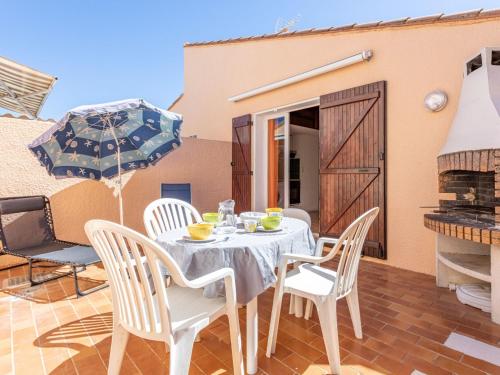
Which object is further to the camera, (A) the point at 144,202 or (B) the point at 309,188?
(B) the point at 309,188

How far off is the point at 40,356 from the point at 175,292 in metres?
1.03

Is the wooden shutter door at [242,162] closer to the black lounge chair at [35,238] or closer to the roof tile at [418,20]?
the roof tile at [418,20]

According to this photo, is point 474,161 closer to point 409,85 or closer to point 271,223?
point 409,85

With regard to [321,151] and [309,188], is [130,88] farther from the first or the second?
[321,151]

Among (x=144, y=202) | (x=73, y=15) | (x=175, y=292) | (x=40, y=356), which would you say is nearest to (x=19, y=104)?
(x=73, y=15)

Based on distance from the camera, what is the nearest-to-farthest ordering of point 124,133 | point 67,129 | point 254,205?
point 67,129
point 124,133
point 254,205

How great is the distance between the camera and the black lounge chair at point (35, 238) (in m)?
2.90

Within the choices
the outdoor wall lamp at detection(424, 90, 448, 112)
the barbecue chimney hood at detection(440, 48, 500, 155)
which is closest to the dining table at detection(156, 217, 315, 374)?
the barbecue chimney hood at detection(440, 48, 500, 155)

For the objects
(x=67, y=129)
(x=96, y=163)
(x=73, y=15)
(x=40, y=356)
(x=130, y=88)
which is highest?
(x=130, y=88)

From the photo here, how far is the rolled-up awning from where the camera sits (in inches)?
181

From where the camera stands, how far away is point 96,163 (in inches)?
129

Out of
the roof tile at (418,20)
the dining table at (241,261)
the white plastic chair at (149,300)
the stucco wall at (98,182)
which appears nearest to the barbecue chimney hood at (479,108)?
the roof tile at (418,20)

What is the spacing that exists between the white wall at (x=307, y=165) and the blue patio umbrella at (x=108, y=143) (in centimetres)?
599

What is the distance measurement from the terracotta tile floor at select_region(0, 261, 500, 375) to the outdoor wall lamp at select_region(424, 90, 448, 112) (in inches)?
76.2
